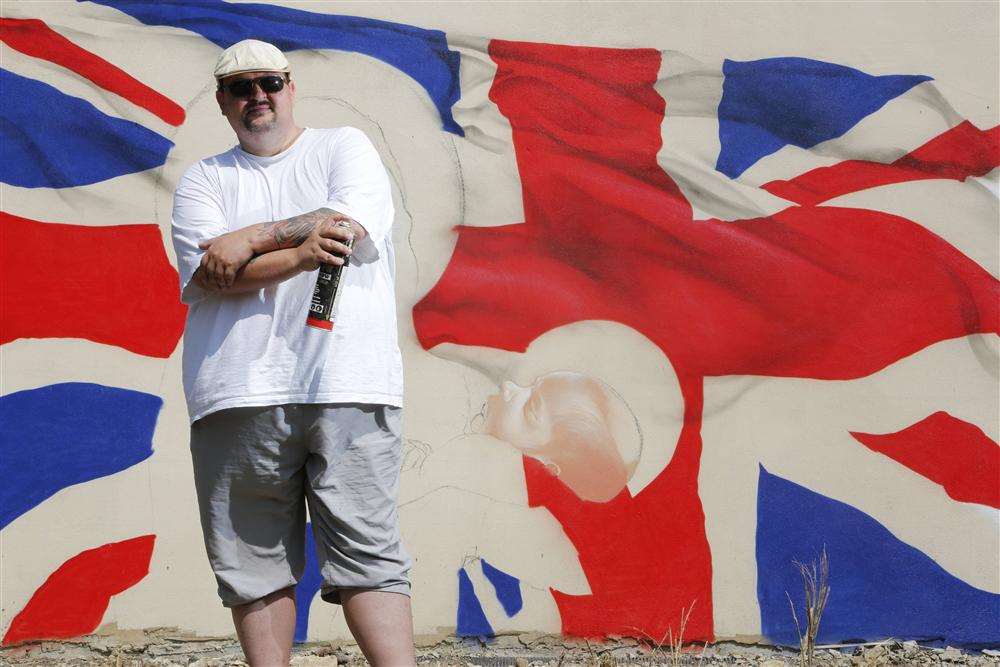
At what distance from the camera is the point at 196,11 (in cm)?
327

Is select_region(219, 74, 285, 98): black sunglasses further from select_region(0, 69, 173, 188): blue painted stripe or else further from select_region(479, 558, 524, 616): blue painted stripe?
select_region(479, 558, 524, 616): blue painted stripe

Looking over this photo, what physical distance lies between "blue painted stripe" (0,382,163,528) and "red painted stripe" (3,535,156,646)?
0.68 feet

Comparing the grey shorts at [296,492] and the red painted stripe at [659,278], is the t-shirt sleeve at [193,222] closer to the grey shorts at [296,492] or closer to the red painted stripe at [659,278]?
the grey shorts at [296,492]

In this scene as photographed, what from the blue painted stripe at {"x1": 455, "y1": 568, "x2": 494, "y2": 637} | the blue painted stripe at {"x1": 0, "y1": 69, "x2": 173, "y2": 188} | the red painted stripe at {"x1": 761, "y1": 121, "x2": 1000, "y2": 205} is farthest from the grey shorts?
the red painted stripe at {"x1": 761, "y1": 121, "x2": 1000, "y2": 205}

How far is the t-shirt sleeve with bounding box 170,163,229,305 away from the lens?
2.14m

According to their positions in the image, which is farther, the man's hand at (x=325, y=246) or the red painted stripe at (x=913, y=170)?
the red painted stripe at (x=913, y=170)

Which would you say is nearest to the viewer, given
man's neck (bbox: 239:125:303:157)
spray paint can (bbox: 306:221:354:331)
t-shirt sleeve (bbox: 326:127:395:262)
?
spray paint can (bbox: 306:221:354:331)

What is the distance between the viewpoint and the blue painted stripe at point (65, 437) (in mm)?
3170

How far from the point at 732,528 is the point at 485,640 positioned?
2.50 ft

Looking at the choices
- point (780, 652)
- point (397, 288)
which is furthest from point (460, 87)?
point (780, 652)

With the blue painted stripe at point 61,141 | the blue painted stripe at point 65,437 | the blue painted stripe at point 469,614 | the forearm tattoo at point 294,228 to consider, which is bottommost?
the blue painted stripe at point 469,614

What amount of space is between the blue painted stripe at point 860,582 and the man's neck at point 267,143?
1724mm

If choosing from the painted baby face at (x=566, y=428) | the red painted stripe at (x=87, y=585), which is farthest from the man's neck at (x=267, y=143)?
the red painted stripe at (x=87, y=585)

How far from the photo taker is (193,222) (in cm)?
217
